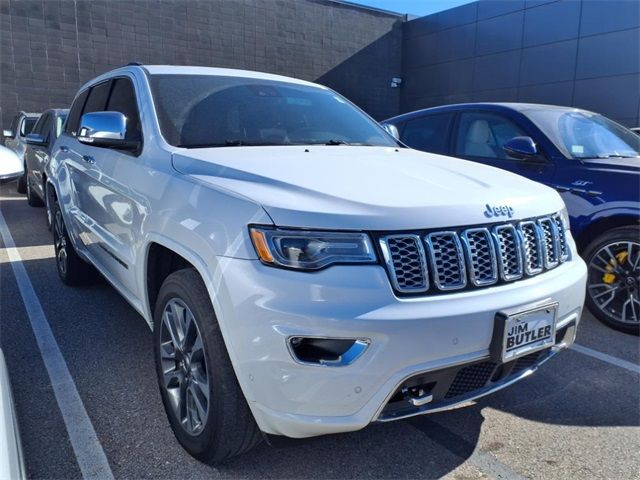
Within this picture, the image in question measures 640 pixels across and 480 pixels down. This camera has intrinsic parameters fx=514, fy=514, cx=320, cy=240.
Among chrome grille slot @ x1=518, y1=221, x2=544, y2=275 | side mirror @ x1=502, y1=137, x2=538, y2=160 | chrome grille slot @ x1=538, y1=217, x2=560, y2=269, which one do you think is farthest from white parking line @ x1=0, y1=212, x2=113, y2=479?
side mirror @ x1=502, y1=137, x2=538, y2=160

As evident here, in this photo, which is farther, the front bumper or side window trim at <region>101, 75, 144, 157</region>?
side window trim at <region>101, 75, 144, 157</region>

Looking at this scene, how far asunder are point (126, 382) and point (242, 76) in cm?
214

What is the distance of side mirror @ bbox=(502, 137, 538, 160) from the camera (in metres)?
4.38

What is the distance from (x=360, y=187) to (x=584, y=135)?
11.3ft

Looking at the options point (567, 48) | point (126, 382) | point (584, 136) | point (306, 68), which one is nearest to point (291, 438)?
point (126, 382)

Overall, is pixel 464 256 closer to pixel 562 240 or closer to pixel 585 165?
pixel 562 240

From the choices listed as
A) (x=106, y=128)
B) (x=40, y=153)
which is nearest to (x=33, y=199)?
(x=40, y=153)

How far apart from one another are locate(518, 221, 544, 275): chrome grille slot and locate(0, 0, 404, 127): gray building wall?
53.9ft

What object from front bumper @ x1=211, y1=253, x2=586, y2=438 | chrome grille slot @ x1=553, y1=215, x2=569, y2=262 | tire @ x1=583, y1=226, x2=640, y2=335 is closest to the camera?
front bumper @ x1=211, y1=253, x2=586, y2=438

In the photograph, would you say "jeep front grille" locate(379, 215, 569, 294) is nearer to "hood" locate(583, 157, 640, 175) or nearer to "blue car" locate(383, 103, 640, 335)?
"blue car" locate(383, 103, 640, 335)

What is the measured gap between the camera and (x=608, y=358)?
140 inches

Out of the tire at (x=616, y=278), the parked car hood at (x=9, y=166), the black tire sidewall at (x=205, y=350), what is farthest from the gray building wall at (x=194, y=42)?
the tire at (x=616, y=278)

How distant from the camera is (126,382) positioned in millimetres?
3021

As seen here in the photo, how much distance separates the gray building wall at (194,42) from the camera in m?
15.0
